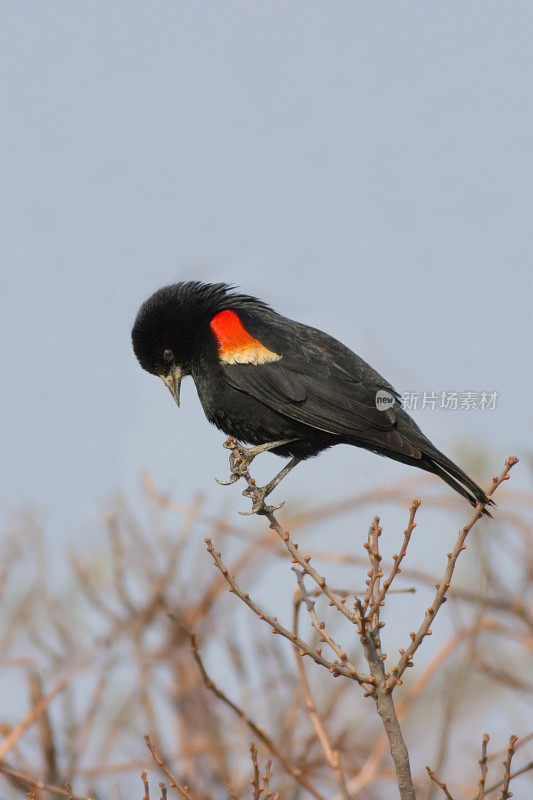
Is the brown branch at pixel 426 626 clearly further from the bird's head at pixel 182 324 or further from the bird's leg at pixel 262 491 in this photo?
the bird's head at pixel 182 324

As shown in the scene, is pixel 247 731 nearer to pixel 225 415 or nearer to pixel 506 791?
pixel 225 415

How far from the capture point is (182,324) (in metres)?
5.07

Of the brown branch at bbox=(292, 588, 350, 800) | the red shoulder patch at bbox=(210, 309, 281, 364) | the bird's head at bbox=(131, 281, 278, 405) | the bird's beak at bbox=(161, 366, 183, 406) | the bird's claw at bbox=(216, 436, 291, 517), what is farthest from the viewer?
the bird's beak at bbox=(161, 366, 183, 406)

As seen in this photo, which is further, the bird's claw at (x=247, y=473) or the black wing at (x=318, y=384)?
the black wing at (x=318, y=384)

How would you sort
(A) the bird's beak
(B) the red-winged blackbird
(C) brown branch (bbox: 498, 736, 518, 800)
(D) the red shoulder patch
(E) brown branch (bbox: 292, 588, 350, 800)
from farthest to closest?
(A) the bird's beak → (D) the red shoulder patch → (B) the red-winged blackbird → (E) brown branch (bbox: 292, 588, 350, 800) → (C) brown branch (bbox: 498, 736, 518, 800)

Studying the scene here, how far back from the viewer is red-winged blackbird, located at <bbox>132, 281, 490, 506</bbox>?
4.26m

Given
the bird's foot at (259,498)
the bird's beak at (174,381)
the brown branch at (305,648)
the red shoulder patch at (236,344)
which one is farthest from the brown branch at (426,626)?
the bird's beak at (174,381)

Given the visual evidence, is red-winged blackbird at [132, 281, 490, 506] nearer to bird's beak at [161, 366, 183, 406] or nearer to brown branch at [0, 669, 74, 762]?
bird's beak at [161, 366, 183, 406]

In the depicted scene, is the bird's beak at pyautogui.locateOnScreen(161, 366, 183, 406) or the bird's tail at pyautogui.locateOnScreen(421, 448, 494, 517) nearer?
the bird's tail at pyautogui.locateOnScreen(421, 448, 494, 517)

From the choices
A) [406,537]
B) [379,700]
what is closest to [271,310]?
[406,537]

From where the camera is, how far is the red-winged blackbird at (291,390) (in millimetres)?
4262

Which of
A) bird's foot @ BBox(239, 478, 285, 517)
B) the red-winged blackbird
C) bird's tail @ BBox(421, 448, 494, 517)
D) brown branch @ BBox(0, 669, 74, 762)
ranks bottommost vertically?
brown branch @ BBox(0, 669, 74, 762)

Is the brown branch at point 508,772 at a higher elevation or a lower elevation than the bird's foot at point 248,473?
lower

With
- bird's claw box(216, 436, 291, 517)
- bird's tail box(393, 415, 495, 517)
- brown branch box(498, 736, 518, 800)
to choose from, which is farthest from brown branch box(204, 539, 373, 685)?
bird's tail box(393, 415, 495, 517)
